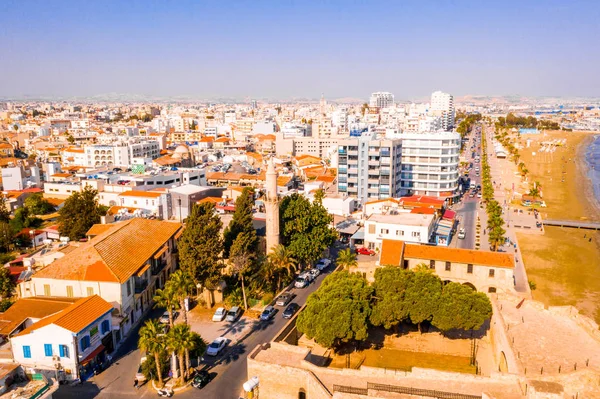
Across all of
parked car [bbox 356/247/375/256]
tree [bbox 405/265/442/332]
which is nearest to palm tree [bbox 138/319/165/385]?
tree [bbox 405/265/442/332]

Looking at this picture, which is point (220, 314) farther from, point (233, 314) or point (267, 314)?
point (267, 314)

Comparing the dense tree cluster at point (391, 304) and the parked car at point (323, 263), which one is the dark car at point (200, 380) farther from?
the parked car at point (323, 263)

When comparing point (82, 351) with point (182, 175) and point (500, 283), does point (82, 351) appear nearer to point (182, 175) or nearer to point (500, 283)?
point (500, 283)

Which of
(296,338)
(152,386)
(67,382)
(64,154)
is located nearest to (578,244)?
(296,338)

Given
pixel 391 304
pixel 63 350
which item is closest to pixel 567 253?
pixel 391 304

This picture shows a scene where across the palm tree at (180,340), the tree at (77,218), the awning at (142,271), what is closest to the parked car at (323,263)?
the awning at (142,271)
